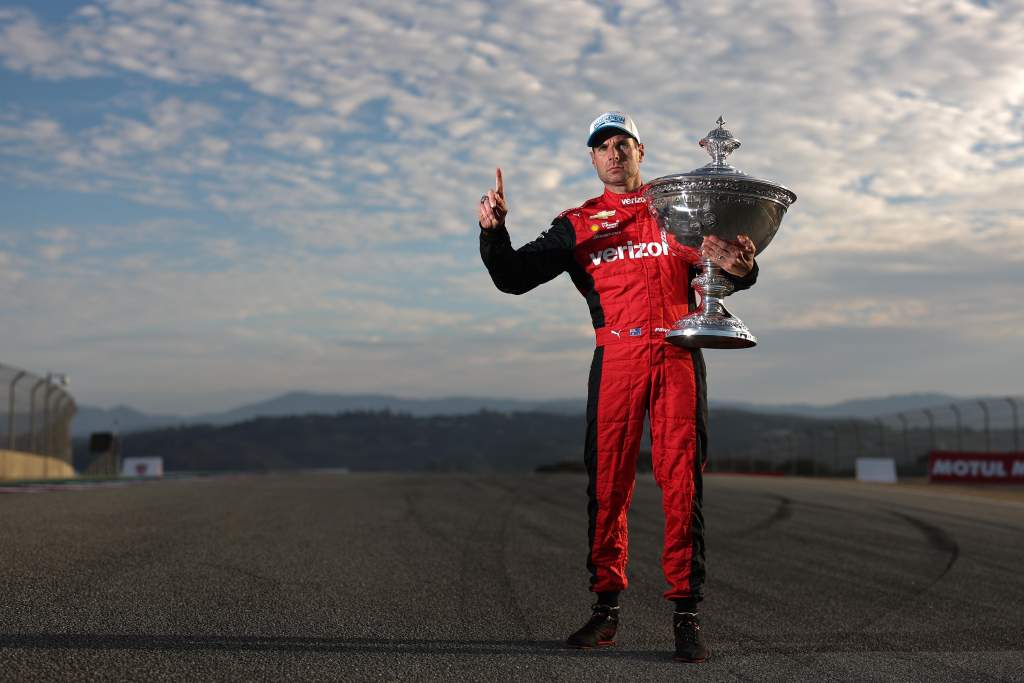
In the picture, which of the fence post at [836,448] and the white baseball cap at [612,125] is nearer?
the white baseball cap at [612,125]

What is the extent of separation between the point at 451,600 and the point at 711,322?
2.08 metres

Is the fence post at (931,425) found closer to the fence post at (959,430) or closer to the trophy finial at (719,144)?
the fence post at (959,430)

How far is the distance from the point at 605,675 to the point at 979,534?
7.73 metres

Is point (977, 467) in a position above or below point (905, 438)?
below

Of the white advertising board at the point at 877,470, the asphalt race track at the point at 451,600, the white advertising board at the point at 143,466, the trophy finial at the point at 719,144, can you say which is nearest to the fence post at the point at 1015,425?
the white advertising board at the point at 877,470

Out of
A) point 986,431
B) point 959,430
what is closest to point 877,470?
point 959,430

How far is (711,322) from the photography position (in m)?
3.68

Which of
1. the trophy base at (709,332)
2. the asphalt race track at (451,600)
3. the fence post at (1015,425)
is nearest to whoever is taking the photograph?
the asphalt race track at (451,600)

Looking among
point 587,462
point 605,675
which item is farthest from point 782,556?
point 605,675

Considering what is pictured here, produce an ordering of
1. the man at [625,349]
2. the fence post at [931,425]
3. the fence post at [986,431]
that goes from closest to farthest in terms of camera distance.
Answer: the man at [625,349], the fence post at [986,431], the fence post at [931,425]

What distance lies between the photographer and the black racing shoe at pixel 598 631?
3735mm

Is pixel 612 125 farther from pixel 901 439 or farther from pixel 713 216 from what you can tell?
pixel 901 439

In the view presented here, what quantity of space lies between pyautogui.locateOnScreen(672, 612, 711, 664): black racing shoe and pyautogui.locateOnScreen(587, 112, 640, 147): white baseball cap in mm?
1950

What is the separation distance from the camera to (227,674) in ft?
10.4
